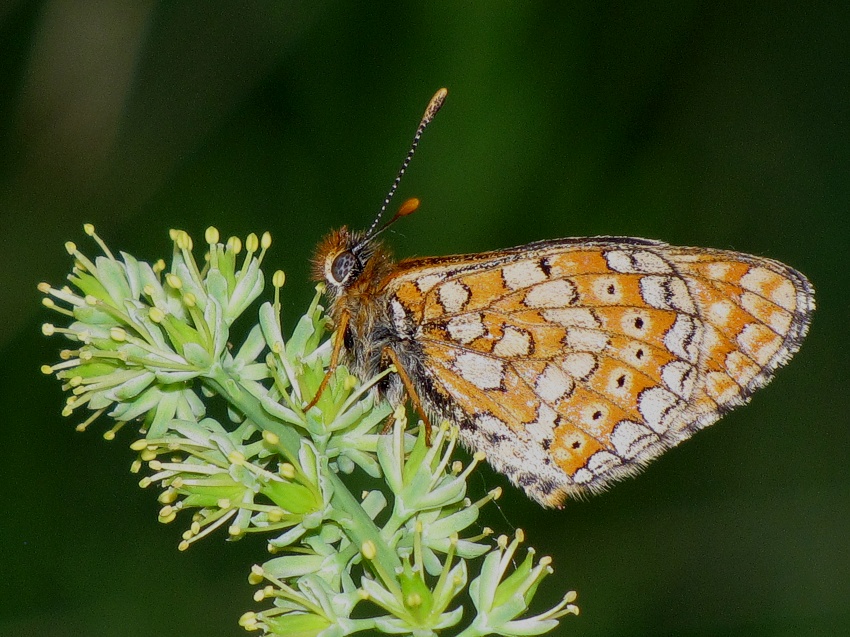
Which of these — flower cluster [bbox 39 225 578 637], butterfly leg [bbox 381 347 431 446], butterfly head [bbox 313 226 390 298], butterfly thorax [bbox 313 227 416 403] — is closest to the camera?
flower cluster [bbox 39 225 578 637]

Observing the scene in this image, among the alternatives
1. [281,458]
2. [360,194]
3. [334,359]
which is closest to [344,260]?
[334,359]

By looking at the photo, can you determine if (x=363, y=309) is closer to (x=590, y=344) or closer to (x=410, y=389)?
(x=410, y=389)

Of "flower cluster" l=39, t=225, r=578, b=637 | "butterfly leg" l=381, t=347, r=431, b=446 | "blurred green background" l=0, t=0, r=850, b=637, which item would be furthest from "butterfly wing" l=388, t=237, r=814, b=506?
"blurred green background" l=0, t=0, r=850, b=637

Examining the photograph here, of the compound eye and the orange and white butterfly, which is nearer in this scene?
the orange and white butterfly

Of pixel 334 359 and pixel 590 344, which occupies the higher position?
pixel 334 359

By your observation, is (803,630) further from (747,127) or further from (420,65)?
(420,65)

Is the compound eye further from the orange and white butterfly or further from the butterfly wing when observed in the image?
the butterfly wing

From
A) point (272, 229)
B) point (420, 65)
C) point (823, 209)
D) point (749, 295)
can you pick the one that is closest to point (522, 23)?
point (420, 65)
